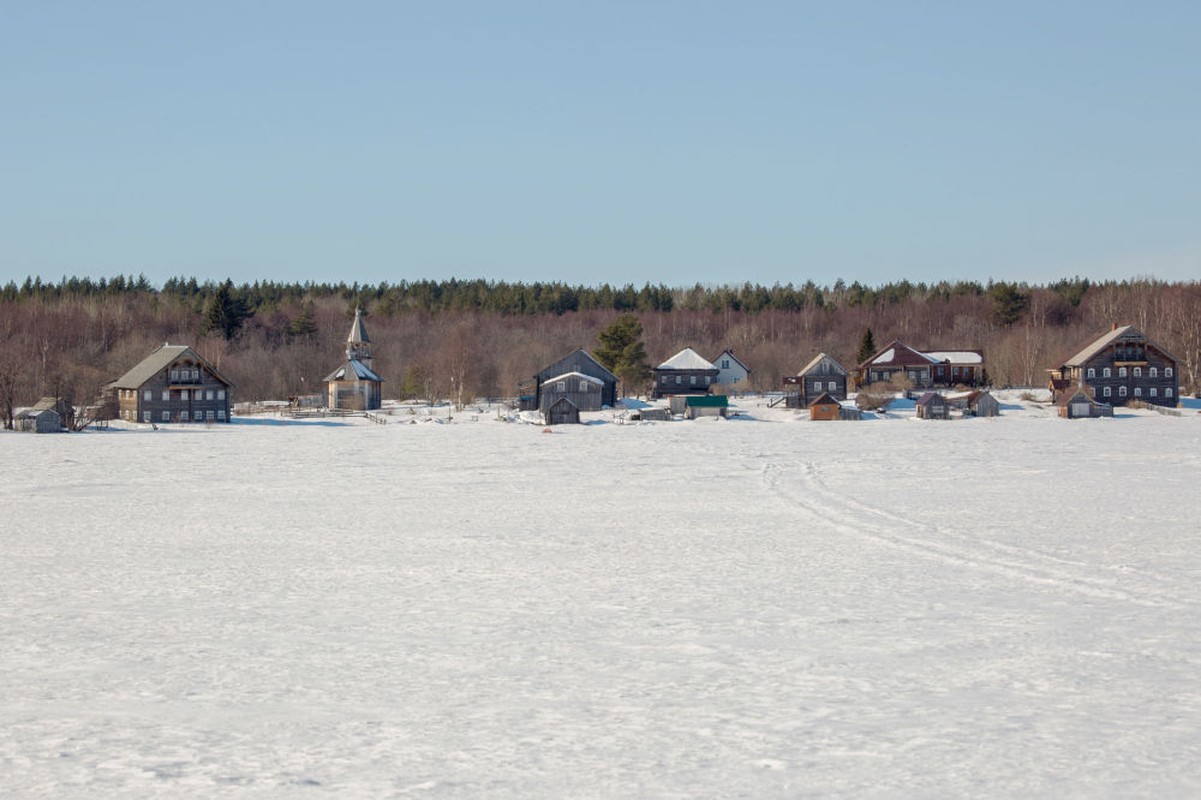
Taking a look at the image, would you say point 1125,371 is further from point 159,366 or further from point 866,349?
point 159,366

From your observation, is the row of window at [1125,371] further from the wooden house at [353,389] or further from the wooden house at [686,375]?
the wooden house at [353,389]

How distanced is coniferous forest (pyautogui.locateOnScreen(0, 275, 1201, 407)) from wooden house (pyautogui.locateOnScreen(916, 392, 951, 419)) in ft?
85.6

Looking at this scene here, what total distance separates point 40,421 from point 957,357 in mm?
64278

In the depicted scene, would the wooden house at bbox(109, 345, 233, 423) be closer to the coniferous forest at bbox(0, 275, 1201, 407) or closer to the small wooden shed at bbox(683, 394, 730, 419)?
the coniferous forest at bbox(0, 275, 1201, 407)

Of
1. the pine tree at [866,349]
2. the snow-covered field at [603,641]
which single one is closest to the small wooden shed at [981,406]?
the pine tree at [866,349]

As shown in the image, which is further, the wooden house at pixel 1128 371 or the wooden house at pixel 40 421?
the wooden house at pixel 1128 371

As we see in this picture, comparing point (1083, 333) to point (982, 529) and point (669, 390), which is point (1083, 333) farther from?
point (982, 529)

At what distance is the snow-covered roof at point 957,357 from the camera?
91.9 metres

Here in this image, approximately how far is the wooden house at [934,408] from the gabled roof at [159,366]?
42.3m

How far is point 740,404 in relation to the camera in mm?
84688

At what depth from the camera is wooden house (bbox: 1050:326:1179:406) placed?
3194 inches

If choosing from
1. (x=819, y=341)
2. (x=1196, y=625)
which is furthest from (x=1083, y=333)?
(x=1196, y=625)

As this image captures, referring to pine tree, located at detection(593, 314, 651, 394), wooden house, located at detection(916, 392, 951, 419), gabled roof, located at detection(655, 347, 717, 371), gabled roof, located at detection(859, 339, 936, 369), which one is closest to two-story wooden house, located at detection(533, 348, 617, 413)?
gabled roof, located at detection(655, 347, 717, 371)

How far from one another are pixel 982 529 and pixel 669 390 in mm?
63000
